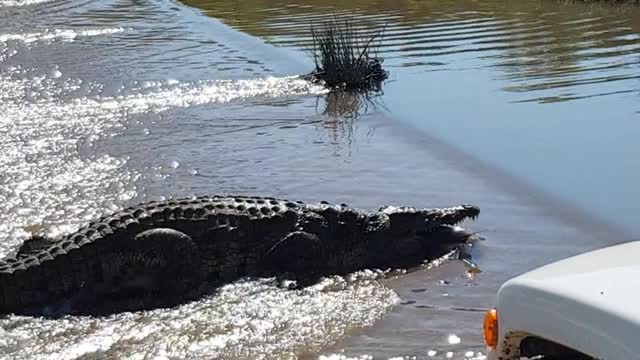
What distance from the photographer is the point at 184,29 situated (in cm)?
1898

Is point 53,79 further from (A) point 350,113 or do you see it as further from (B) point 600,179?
(B) point 600,179

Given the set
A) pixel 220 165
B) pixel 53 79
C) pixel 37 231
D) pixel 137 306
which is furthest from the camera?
pixel 53 79

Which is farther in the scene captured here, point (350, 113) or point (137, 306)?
point (350, 113)

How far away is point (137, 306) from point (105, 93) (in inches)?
291

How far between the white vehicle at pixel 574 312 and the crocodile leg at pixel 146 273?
3245 mm

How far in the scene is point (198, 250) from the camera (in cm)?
633

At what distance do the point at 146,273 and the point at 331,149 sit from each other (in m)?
3.97

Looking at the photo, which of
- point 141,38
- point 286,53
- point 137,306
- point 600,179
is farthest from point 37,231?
point 141,38

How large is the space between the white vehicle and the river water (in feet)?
6.82

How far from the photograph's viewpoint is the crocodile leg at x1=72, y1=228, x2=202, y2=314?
6148 millimetres

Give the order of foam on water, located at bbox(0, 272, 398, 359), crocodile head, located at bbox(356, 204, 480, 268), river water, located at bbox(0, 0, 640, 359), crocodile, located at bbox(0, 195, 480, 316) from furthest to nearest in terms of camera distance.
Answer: crocodile head, located at bbox(356, 204, 480, 268), crocodile, located at bbox(0, 195, 480, 316), river water, located at bbox(0, 0, 640, 359), foam on water, located at bbox(0, 272, 398, 359)

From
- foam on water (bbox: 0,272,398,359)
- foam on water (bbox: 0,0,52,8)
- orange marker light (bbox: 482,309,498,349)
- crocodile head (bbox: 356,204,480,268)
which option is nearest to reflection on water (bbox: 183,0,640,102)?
foam on water (bbox: 0,0,52,8)

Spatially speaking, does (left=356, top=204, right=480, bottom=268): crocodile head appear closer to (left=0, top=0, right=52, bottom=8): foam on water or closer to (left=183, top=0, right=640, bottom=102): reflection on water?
(left=183, top=0, right=640, bottom=102): reflection on water

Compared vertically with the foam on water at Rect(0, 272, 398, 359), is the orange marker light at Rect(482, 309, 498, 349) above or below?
above
